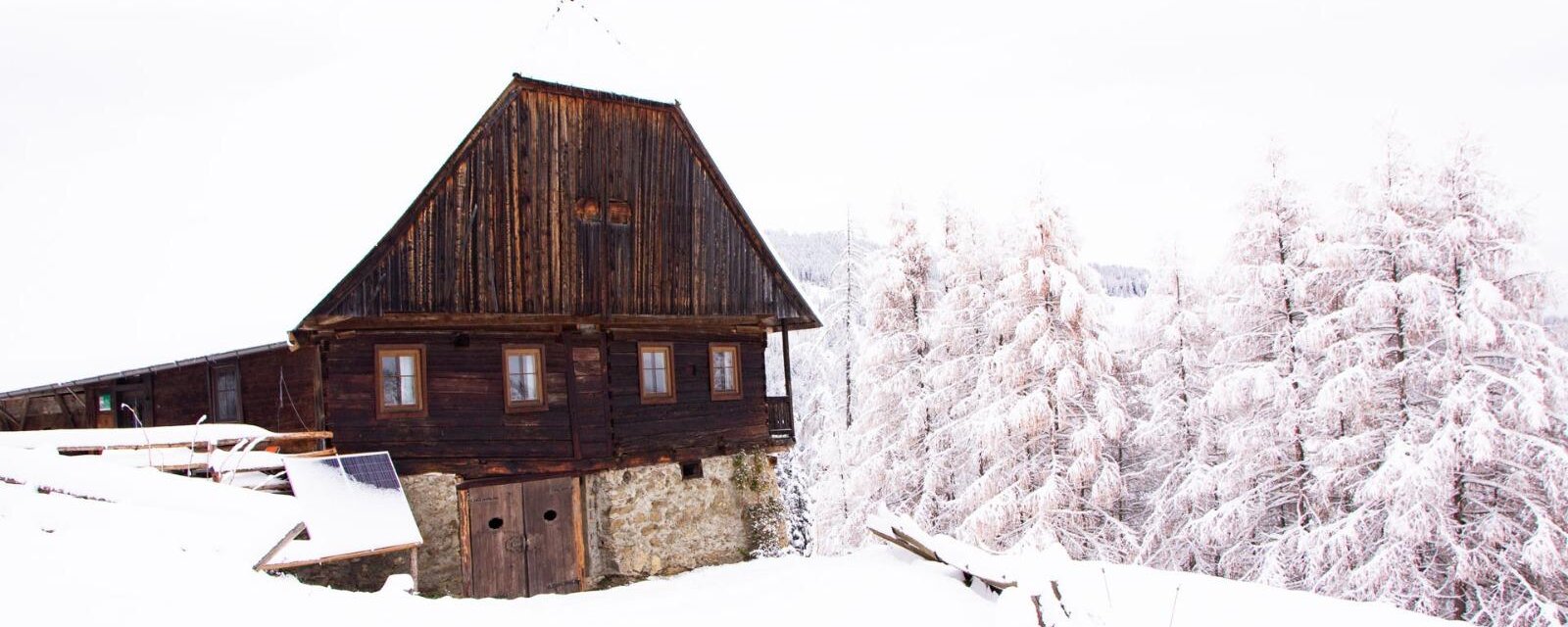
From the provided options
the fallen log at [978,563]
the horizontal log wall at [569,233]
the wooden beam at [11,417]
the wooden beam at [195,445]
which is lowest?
the fallen log at [978,563]

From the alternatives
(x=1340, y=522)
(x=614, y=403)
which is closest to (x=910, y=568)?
(x=614, y=403)

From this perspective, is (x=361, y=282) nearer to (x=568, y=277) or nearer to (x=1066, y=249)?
(x=568, y=277)

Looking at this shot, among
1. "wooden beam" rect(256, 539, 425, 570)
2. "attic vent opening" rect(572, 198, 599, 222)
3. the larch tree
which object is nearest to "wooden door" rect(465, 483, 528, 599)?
"wooden beam" rect(256, 539, 425, 570)

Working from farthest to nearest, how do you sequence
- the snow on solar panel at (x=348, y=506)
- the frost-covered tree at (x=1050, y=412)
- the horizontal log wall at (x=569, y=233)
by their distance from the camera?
the frost-covered tree at (x=1050, y=412) → the horizontal log wall at (x=569, y=233) → the snow on solar panel at (x=348, y=506)

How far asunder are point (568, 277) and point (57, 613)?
10.5m

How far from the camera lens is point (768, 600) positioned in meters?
9.12

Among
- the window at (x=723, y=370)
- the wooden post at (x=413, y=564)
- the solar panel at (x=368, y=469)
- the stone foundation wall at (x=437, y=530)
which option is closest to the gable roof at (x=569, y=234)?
the window at (x=723, y=370)

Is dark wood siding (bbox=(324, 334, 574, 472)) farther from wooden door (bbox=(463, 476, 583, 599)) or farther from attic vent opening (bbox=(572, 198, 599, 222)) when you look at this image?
attic vent opening (bbox=(572, 198, 599, 222))

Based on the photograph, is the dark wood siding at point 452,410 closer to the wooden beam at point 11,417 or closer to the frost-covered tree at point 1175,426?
the wooden beam at point 11,417

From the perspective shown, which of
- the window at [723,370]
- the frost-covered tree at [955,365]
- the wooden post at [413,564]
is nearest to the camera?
the wooden post at [413,564]

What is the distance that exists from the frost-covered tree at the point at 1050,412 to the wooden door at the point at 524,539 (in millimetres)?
9216

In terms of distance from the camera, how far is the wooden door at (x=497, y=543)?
603 inches

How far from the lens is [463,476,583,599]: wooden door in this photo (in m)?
15.4

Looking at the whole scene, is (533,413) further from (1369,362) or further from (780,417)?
(1369,362)
